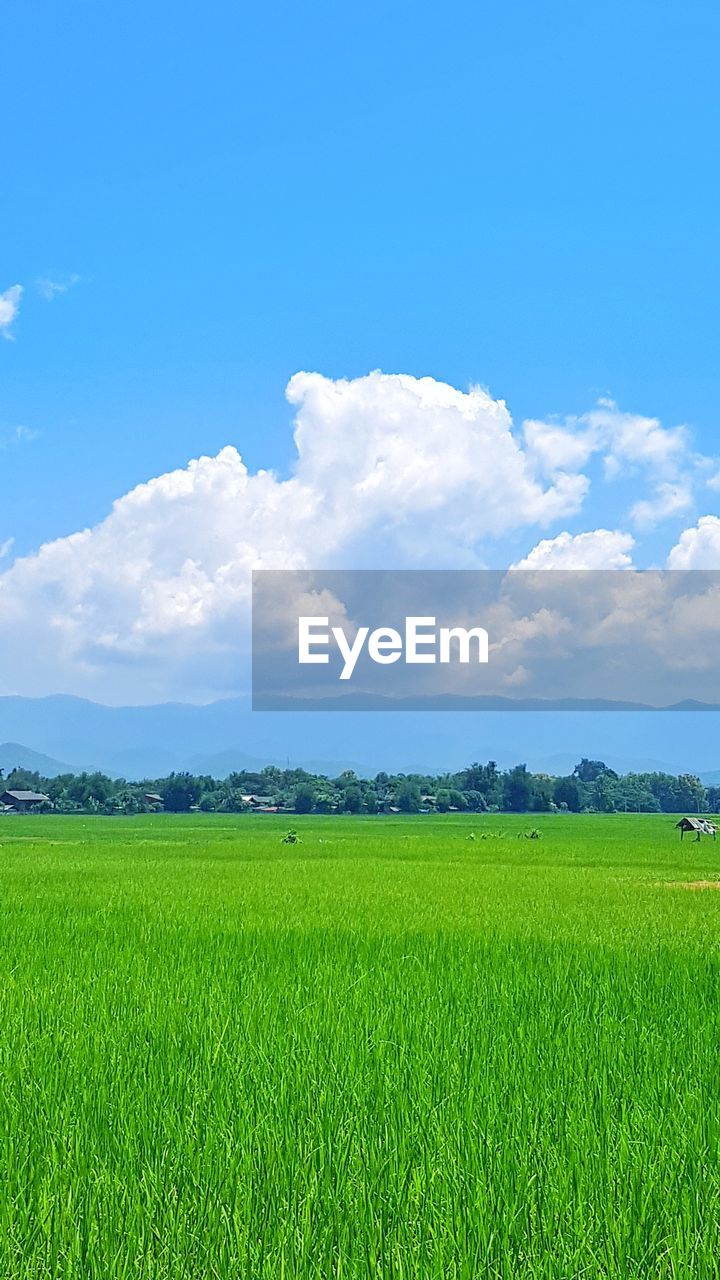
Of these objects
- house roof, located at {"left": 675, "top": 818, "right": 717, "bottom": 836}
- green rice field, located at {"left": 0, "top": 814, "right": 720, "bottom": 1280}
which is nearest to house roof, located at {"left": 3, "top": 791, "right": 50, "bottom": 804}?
house roof, located at {"left": 675, "top": 818, "right": 717, "bottom": 836}

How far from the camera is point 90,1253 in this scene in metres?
2.71

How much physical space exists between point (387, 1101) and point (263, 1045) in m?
1.07

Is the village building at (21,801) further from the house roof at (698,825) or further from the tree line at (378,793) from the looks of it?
the house roof at (698,825)

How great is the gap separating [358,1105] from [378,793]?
95287 mm

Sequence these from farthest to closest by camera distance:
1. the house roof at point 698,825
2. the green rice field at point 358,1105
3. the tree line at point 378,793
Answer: the tree line at point 378,793 < the house roof at point 698,825 < the green rice field at point 358,1105

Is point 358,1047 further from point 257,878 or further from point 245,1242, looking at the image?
point 257,878

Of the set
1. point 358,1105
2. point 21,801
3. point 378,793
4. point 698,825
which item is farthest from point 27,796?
point 358,1105

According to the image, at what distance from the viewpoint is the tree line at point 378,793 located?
87.2m

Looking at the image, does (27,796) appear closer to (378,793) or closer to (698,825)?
(378,793)

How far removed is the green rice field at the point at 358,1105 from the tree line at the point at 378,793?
78.0 metres

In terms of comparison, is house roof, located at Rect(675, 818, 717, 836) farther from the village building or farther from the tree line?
the village building

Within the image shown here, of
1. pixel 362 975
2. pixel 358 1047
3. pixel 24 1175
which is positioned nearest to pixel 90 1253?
pixel 24 1175

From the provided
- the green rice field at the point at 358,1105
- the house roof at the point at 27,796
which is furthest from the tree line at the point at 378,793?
the green rice field at the point at 358,1105

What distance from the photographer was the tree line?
87250mm
